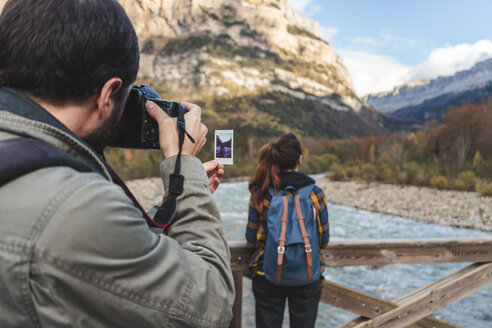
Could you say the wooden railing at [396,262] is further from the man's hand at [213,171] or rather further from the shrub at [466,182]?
the shrub at [466,182]

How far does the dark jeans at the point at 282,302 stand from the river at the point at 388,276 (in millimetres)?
2234

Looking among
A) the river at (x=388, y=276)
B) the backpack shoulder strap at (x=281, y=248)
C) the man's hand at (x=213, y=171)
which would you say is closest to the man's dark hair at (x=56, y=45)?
the man's hand at (x=213, y=171)

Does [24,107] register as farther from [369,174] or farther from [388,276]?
[369,174]

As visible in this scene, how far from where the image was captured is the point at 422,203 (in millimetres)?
13242

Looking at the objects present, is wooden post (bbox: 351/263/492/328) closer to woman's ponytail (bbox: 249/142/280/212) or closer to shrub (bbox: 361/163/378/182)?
woman's ponytail (bbox: 249/142/280/212)

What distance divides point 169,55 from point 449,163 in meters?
81.0

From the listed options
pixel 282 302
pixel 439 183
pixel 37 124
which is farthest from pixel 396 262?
pixel 439 183

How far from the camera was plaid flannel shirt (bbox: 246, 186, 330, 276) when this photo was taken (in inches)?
74.2

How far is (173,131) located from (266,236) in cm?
126

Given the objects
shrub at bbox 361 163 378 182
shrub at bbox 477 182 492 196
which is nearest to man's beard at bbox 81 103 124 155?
shrub at bbox 477 182 492 196

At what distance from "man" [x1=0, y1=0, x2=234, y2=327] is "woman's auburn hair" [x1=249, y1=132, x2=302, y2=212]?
49.6 inches

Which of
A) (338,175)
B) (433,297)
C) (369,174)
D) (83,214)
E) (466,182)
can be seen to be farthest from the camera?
(338,175)

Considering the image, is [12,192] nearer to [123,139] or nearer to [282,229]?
[123,139]

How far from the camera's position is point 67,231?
0.46m
